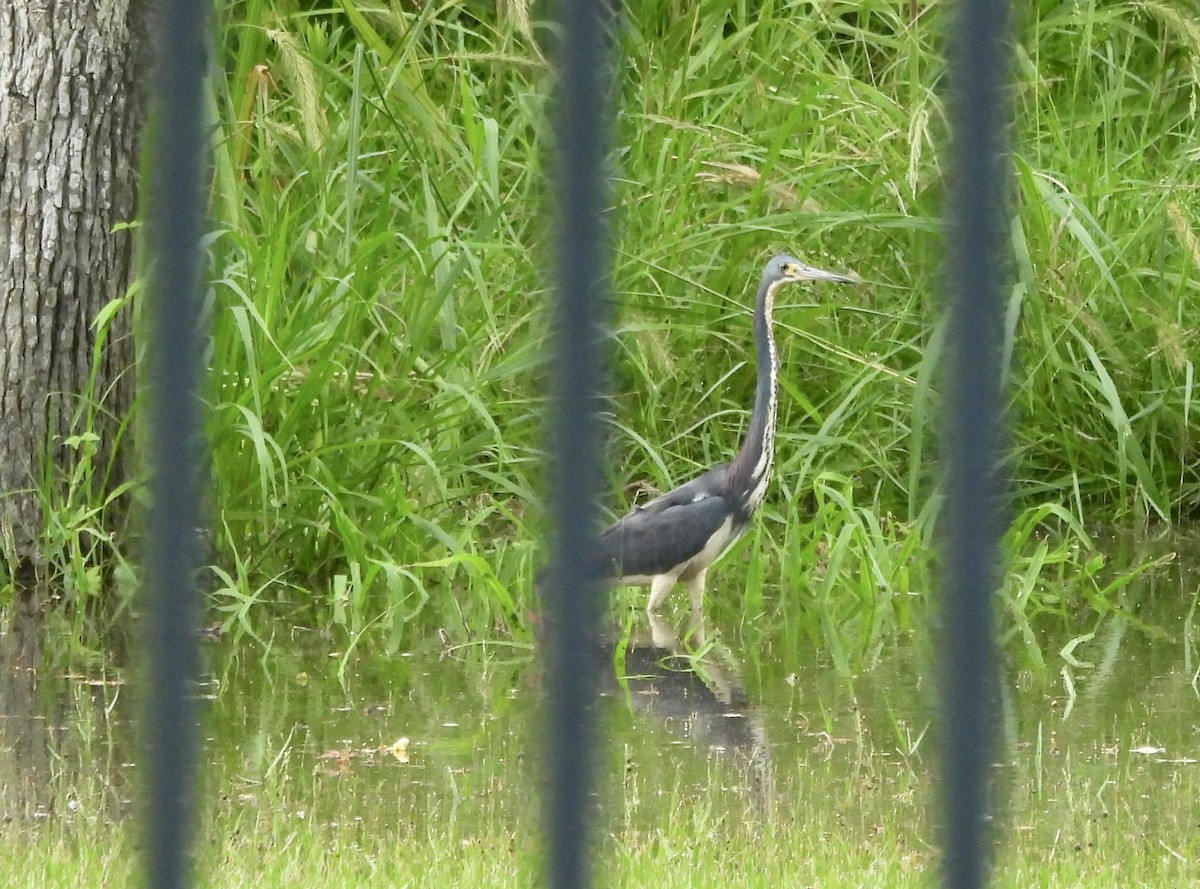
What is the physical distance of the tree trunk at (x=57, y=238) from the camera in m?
5.63

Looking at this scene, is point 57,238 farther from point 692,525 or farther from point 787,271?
point 787,271

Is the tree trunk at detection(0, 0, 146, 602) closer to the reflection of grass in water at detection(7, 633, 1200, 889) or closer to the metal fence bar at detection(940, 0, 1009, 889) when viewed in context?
the reflection of grass in water at detection(7, 633, 1200, 889)

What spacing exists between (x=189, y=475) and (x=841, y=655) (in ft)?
14.1

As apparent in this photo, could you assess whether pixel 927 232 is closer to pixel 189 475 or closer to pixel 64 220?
pixel 64 220

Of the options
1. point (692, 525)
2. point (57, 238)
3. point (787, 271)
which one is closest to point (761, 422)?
point (692, 525)

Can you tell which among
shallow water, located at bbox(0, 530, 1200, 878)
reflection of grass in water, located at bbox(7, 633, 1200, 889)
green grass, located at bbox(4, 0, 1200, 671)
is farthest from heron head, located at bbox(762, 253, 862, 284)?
reflection of grass in water, located at bbox(7, 633, 1200, 889)

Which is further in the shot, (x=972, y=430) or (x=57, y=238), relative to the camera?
(x=57, y=238)

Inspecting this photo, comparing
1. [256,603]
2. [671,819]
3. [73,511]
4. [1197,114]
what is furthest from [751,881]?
[1197,114]

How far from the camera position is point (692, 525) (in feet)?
18.7

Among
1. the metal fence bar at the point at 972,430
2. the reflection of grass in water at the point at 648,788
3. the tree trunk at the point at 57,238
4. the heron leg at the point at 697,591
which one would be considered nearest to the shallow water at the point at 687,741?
the reflection of grass in water at the point at 648,788

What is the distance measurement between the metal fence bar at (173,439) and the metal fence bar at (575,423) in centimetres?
17

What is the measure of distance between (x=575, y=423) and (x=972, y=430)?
0.19 meters

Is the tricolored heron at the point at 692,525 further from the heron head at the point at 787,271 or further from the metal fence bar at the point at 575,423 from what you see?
the metal fence bar at the point at 575,423

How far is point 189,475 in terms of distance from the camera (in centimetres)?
96
